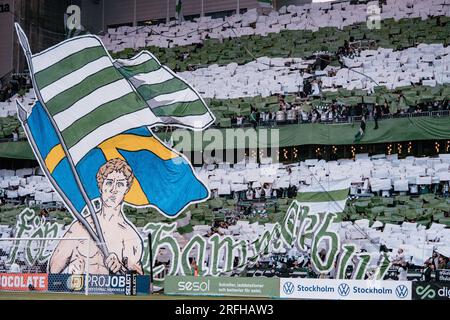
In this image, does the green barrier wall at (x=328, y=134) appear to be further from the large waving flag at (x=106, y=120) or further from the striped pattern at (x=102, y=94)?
the striped pattern at (x=102, y=94)

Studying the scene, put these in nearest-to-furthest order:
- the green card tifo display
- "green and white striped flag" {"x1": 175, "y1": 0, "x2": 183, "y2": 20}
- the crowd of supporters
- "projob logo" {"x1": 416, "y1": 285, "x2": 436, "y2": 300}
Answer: "projob logo" {"x1": 416, "y1": 285, "x2": 436, "y2": 300} → the green card tifo display → the crowd of supporters → "green and white striped flag" {"x1": 175, "y1": 0, "x2": 183, "y2": 20}

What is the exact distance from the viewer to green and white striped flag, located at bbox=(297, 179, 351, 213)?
2050cm

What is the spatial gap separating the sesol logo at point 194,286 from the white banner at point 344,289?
2.30 m

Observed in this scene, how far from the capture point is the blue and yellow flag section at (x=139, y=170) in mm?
23047

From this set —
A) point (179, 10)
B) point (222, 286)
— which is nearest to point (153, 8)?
point (179, 10)

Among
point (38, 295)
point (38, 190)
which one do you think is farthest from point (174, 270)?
point (38, 190)

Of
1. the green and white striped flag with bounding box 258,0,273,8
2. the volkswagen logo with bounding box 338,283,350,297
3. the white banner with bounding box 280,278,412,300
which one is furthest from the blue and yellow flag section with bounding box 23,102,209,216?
the volkswagen logo with bounding box 338,283,350,297

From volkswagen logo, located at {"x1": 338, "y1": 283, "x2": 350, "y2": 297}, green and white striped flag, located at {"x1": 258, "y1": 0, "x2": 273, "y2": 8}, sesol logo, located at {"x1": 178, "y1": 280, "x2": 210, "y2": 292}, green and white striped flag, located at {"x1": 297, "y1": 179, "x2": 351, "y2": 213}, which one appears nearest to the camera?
volkswagen logo, located at {"x1": 338, "y1": 283, "x2": 350, "y2": 297}

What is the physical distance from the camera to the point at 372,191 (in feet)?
67.2

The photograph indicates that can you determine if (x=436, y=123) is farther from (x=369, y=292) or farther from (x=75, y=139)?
(x=75, y=139)

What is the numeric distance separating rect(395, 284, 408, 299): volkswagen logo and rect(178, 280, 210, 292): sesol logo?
5.13 meters

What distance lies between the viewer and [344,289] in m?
18.1

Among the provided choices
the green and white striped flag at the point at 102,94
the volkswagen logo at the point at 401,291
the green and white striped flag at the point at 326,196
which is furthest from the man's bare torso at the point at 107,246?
the volkswagen logo at the point at 401,291

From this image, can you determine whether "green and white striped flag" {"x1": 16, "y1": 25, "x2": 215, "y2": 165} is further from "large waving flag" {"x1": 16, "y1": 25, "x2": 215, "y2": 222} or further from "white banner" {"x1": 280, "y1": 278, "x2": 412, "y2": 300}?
"white banner" {"x1": 280, "y1": 278, "x2": 412, "y2": 300}
